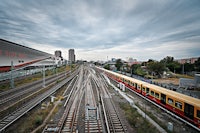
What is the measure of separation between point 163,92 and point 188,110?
12.1 ft

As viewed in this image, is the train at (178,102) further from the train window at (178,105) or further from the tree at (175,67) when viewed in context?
the tree at (175,67)

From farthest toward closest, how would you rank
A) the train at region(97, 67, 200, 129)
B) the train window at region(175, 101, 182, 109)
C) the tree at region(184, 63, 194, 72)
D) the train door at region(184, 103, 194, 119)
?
1. the tree at region(184, 63, 194, 72)
2. the train window at region(175, 101, 182, 109)
3. the train door at region(184, 103, 194, 119)
4. the train at region(97, 67, 200, 129)

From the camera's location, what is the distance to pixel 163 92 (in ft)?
49.3

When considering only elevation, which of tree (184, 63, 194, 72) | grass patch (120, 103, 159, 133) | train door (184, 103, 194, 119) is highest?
tree (184, 63, 194, 72)

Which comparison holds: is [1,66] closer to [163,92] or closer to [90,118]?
[90,118]

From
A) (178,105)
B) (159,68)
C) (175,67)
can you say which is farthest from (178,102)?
(175,67)

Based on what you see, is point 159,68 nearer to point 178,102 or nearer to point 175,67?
point 175,67

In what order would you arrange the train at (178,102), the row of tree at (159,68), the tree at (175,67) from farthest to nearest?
the tree at (175,67) → the row of tree at (159,68) → the train at (178,102)

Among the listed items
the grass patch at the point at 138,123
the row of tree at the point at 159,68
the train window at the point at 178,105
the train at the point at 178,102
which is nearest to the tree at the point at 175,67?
the row of tree at the point at 159,68

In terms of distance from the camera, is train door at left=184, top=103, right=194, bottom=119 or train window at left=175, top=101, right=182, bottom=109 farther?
train window at left=175, top=101, right=182, bottom=109

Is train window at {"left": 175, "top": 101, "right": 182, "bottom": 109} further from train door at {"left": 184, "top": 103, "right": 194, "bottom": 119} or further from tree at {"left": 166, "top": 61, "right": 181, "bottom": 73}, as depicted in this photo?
tree at {"left": 166, "top": 61, "right": 181, "bottom": 73}

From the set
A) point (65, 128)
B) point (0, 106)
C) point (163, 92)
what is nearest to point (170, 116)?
point (163, 92)

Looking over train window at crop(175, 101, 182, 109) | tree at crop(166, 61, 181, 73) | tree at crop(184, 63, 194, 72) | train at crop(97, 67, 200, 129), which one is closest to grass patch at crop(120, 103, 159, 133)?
train at crop(97, 67, 200, 129)

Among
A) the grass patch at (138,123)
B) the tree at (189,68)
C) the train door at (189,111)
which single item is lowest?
the grass patch at (138,123)
